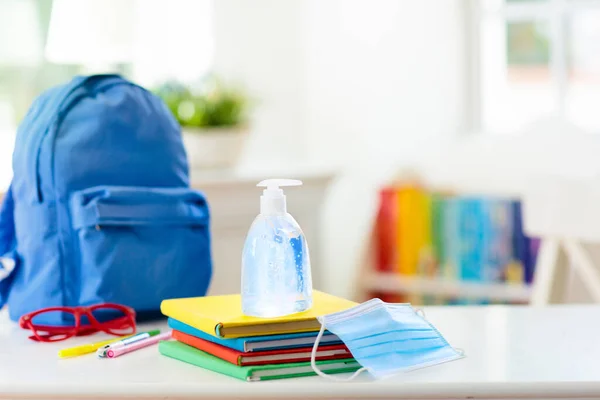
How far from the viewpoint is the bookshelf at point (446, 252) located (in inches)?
130

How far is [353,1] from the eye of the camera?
392 cm

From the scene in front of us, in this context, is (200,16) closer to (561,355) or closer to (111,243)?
(111,243)

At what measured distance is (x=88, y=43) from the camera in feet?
8.63

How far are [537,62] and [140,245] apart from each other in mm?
2635

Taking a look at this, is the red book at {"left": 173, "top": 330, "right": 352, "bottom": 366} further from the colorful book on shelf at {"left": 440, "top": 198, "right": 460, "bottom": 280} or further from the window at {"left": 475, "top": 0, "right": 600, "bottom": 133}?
the window at {"left": 475, "top": 0, "right": 600, "bottom": 133}

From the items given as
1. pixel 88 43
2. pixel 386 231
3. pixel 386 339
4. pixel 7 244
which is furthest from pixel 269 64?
pixel 386 339

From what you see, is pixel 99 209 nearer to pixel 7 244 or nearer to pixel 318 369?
pixel 7 244

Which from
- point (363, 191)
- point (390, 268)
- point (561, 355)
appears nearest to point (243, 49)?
point (363, 191)

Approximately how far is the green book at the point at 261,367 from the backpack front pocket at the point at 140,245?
0.84 ft

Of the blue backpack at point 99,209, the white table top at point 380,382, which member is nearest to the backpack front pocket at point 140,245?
the blue backpack at point 99,209

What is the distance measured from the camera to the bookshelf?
3311mm

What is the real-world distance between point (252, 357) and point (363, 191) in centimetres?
292

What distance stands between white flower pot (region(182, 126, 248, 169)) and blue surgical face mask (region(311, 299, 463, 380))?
185 centimetres

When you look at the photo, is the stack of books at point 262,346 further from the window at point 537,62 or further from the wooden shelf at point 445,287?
the window at point 537,62
